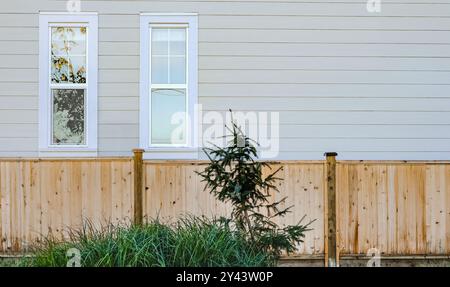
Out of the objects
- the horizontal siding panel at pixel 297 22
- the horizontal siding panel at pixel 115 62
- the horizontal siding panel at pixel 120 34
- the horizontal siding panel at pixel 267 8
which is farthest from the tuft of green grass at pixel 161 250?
the horizontal siding panel at pixel 267 8

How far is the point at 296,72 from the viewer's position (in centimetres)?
731

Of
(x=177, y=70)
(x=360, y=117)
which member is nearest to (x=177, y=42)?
(x=177, y=70)

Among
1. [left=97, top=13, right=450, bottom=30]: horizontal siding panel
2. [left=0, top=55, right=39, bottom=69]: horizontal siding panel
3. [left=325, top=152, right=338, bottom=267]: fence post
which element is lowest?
[left=325, top=152, right=338, bottom=267]: fence post

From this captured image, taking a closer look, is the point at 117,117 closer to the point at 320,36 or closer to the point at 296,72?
the point at 296,72

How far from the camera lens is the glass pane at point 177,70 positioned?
7348mm

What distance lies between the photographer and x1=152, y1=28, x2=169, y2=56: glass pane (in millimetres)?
7336

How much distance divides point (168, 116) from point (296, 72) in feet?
6.44

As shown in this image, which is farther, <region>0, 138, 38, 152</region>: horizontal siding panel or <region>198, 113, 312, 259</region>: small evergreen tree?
<region>0, 138, 38, 152</region>: horizontal siding panel

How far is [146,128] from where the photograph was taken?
7.26m

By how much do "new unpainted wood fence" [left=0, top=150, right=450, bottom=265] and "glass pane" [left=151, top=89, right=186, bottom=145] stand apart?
66 centimetres

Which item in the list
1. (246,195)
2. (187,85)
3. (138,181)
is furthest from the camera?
(187,85)

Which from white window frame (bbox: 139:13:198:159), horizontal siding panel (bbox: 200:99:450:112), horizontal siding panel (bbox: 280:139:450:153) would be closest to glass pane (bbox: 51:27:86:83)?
white window frame (bbox: 139:13:198:159)

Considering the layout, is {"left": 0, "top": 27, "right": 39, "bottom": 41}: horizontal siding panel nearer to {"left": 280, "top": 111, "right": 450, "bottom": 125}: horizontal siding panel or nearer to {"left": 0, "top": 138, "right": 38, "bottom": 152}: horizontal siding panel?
{"left": 0, "top": 138, "right": 38, "bottom": 152}: horizontal siding panel

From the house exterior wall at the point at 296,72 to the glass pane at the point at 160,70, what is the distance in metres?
0.27
